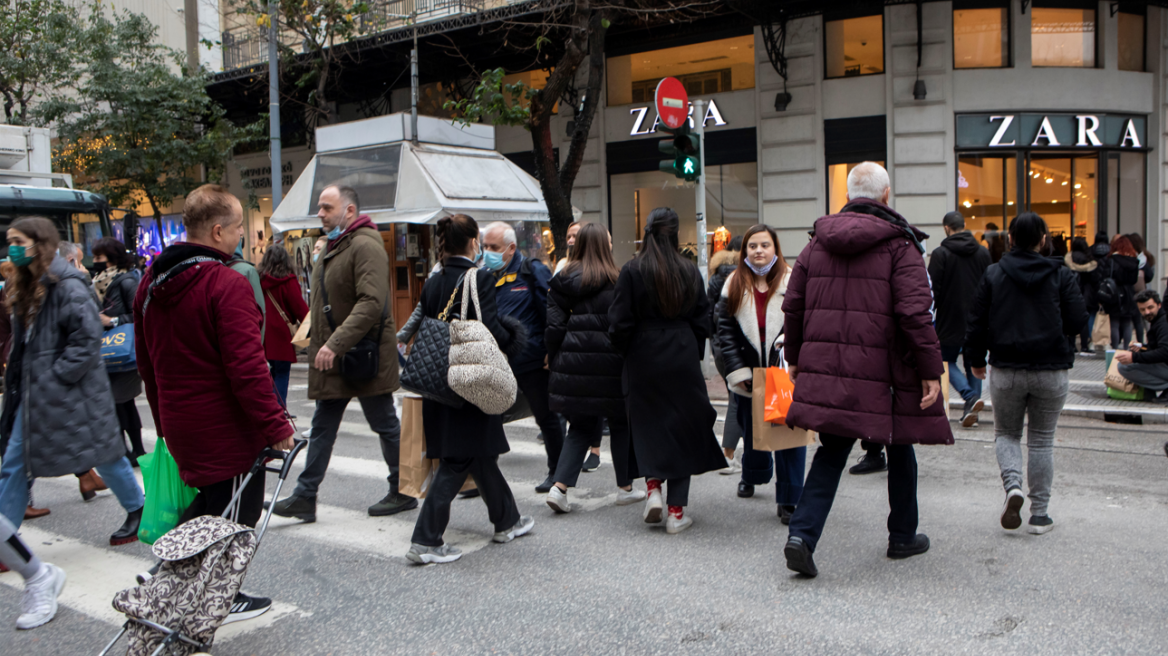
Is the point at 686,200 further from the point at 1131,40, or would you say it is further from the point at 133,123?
the point at 133,123

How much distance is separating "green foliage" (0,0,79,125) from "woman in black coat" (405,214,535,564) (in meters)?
20.0

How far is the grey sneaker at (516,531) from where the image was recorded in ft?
16.5

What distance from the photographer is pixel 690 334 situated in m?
5.23

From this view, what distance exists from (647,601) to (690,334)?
170cm

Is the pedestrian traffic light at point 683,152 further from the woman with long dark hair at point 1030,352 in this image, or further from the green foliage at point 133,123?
the green foliage at point 133,123

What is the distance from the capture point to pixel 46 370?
479 centimetres

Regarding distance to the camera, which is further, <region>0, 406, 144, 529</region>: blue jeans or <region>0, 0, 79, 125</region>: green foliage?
<region>0, 0, 79, 125</region>: green foliage

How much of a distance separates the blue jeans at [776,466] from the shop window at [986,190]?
39.7 ft

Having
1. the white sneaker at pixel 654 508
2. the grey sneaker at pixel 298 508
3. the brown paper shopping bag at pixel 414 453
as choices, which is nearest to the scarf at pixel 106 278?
the grey sneaker at pixel 298 508

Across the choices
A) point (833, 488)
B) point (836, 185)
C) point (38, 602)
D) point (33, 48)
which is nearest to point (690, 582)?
point (833, 488)

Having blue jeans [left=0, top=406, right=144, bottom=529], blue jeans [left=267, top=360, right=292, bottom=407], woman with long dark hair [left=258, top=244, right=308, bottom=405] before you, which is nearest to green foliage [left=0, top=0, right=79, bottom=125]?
woman with long dark hair [left=258, top=244, right=308, bottom=405]

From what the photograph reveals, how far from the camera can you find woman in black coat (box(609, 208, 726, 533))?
16.7 feet

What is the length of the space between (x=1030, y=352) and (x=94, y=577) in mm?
5089

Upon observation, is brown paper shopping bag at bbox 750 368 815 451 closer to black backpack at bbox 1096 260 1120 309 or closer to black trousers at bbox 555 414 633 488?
black trousers at bbox 555 414 633 488
